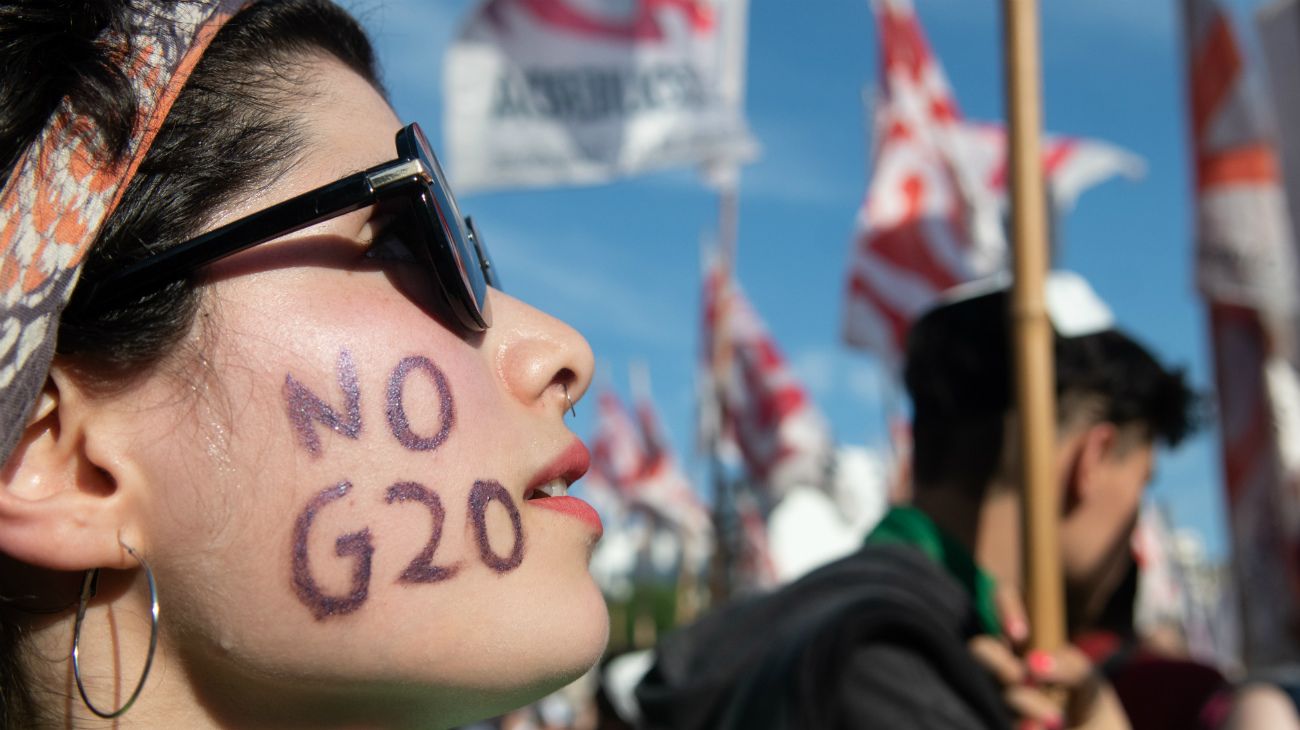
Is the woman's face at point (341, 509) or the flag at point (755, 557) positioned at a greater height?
the woman's face at point (341, 509)

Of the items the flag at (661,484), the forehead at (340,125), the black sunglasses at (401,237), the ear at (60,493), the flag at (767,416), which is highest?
the forehead at (340,125)

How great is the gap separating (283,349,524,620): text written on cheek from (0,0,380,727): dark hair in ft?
0.61

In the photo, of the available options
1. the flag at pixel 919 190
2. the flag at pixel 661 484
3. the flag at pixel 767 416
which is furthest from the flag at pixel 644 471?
the flag at pixel 919 190

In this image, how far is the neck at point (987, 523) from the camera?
313 centimetres

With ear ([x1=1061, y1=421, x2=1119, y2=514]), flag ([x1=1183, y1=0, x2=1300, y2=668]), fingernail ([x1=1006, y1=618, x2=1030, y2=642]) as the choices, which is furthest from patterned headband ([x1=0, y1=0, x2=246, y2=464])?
flag ([x1=1183, y1=0, x2=1300, y2=668])

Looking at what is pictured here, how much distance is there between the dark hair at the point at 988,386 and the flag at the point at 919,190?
4769 mm

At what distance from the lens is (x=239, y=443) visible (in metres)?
1.28

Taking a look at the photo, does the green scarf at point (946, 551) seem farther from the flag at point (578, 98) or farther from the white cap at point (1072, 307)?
the flag at point (578, 98)

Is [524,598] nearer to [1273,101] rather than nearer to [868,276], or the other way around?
[1273,101]

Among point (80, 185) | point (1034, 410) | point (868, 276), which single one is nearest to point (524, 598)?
point (80, 185)

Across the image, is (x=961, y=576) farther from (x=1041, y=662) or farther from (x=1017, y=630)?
(x=1041, y=662)

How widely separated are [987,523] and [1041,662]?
563 mm

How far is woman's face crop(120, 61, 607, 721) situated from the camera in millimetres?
1258

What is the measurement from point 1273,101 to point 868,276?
12.1ft
